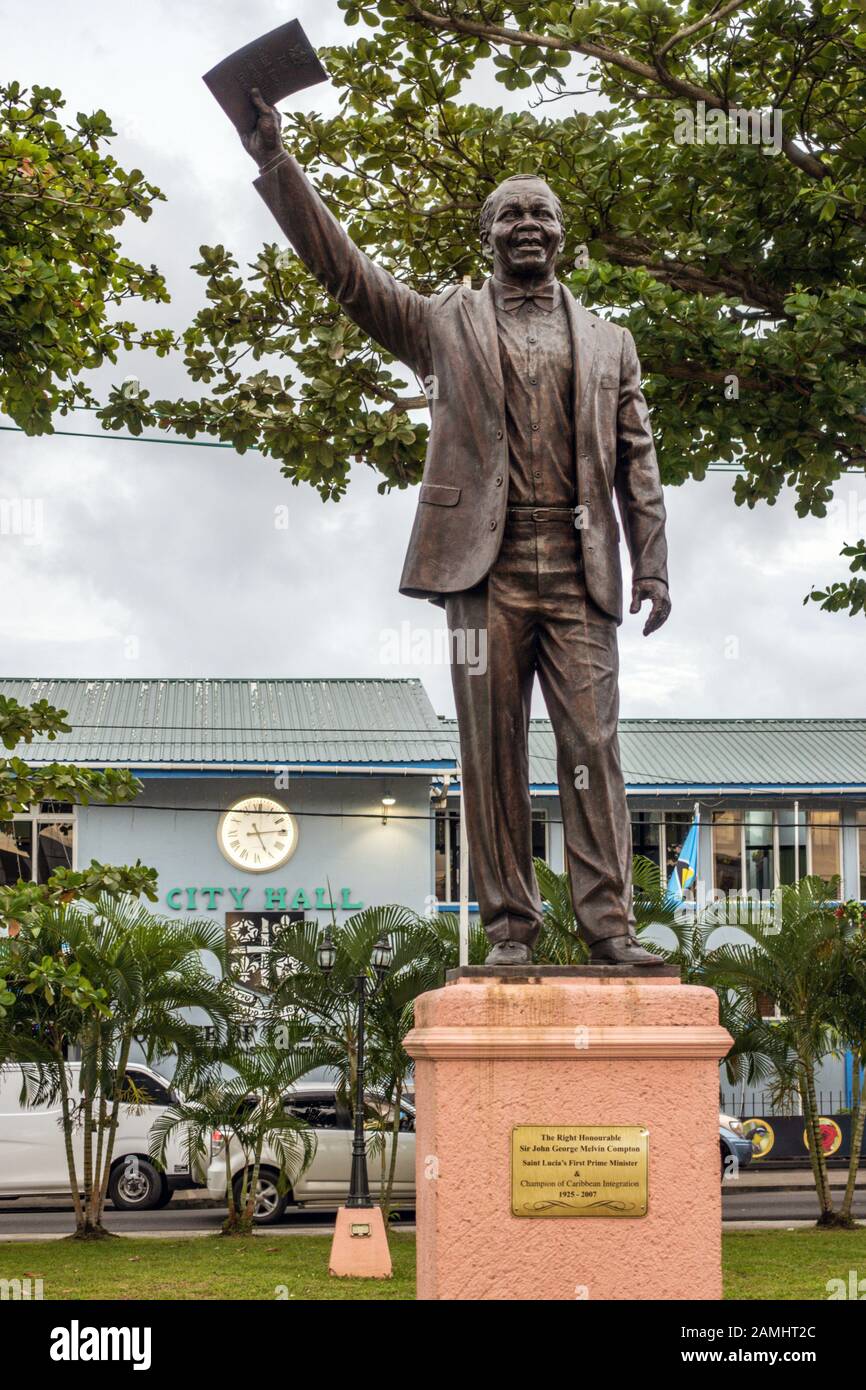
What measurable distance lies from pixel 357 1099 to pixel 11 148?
8.96 metres

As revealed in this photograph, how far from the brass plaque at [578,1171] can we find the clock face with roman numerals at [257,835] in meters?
21.9

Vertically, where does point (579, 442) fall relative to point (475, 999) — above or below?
above

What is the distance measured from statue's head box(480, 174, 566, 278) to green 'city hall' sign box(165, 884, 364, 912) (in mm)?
21403

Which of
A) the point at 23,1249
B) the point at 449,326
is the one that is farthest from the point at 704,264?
the point at 23,1249

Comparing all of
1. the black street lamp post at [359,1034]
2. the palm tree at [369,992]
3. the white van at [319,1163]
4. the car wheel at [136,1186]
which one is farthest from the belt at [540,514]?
the car wheel at [136,1186]

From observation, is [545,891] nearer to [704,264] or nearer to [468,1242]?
[704,264]

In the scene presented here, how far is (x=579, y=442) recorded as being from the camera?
5852 millimetres

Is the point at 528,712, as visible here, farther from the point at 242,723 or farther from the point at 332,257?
the point at 242,723

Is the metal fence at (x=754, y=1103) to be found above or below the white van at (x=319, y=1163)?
below

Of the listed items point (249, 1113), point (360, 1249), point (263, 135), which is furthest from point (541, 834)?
point (263, 135)

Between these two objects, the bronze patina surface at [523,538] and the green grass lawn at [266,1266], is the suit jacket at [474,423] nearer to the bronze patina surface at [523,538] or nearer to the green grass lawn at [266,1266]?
the bronze patina surface at [523,538]

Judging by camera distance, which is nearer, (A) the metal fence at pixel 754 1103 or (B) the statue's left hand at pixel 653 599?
(B) the statue's left hand at pixel 653 599

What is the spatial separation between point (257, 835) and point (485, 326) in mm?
21757

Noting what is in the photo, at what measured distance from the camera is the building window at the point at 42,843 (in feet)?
88.0
